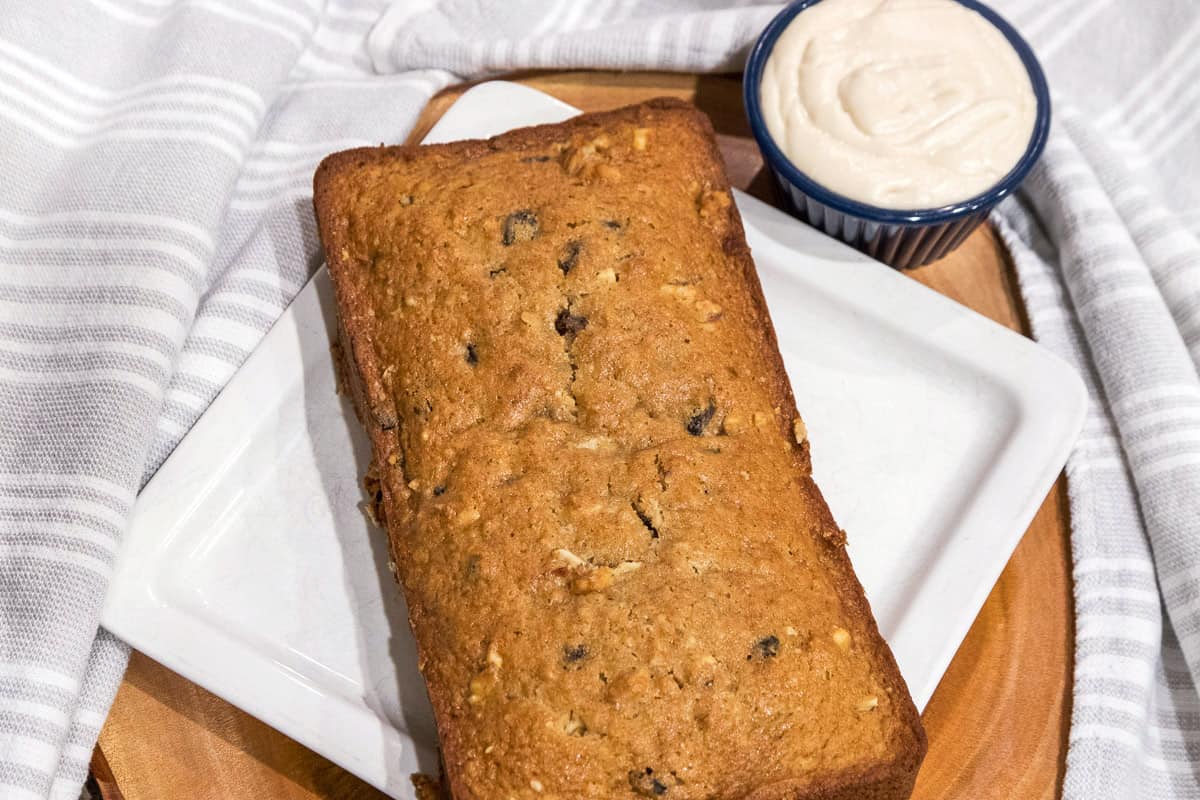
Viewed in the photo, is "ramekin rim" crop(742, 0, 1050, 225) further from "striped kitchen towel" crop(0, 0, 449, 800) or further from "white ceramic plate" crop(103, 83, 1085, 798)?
"striped kitchen towel" crop(0, 0, 449, 800)

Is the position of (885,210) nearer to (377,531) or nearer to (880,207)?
(880,207)

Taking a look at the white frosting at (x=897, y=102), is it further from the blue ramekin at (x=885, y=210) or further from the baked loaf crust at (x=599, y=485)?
the baked loaf crust at (x=599, y=485)

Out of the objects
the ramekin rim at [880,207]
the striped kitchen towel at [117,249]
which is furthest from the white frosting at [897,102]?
the striped kitchen towel at [117,249]

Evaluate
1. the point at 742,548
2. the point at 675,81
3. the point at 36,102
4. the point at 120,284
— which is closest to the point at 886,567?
the point at 742,548

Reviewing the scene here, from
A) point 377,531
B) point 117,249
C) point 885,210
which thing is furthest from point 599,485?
point 117,249

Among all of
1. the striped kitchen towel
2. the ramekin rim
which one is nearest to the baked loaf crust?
the ramekin rim
